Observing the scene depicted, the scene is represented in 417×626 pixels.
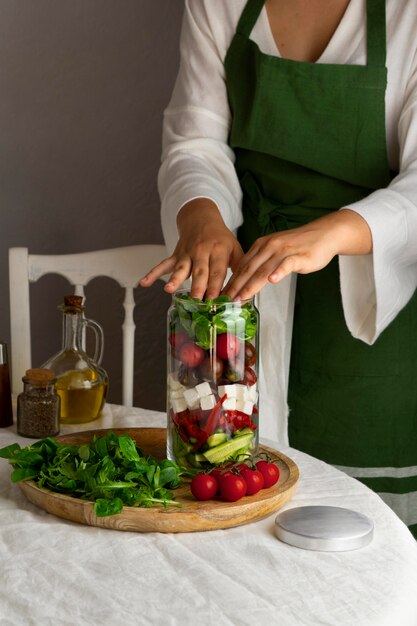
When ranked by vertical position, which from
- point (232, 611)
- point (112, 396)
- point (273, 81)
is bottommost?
point (112, 396)

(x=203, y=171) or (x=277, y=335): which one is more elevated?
(x=203, y=171)

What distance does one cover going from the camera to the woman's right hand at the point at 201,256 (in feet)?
4.28

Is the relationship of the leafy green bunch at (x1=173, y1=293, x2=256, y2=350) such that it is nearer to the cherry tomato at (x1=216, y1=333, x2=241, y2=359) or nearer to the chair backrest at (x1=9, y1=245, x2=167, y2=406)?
the cherry tomato at (x1=216, y1=333, x2=241, y2=359)

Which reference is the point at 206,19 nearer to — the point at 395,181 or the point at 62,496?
the point at 395,181

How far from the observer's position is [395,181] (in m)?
1.54

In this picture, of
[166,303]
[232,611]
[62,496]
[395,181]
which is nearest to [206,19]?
[395,181]

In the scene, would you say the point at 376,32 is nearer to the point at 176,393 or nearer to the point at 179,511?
the point at 176,393

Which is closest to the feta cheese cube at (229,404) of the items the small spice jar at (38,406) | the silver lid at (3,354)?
the small spice jar at (38,406)

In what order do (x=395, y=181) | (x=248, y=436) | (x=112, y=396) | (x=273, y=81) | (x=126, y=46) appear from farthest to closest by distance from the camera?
1. (x=112, y=396)
2. (x=126, y=46)
3. (x=273, y=81)
4. (x=395, y=181)
5. (x=248, y=436)

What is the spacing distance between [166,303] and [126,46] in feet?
1.99

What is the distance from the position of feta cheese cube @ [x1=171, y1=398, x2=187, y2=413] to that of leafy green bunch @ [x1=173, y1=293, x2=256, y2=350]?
3.0 inches

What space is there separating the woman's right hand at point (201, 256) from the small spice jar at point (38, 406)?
0.21 metres

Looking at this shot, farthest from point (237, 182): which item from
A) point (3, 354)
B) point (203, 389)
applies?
point (203, 389)

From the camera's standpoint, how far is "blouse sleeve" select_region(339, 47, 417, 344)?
58.2 inches
